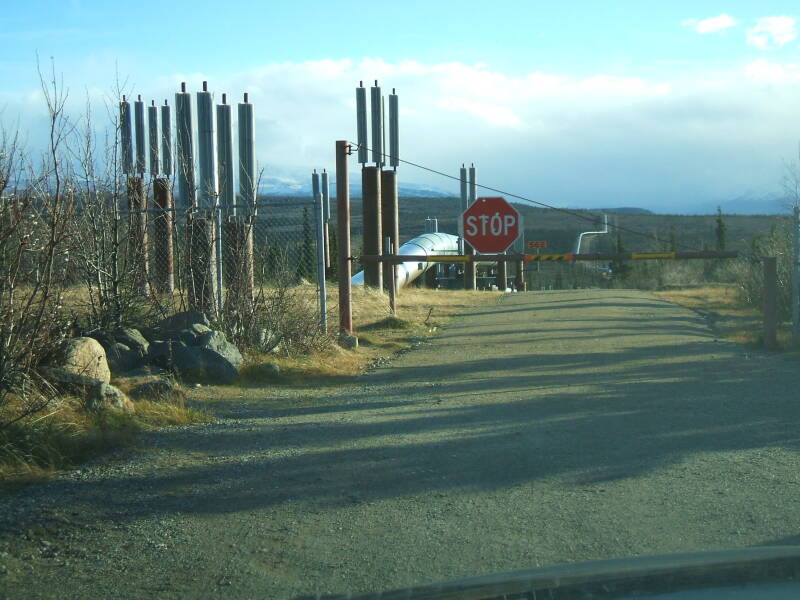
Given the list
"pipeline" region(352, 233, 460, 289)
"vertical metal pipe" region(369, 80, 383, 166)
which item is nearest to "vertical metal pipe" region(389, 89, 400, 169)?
"vertical metal pipe" region(369, 80, 383, 166)

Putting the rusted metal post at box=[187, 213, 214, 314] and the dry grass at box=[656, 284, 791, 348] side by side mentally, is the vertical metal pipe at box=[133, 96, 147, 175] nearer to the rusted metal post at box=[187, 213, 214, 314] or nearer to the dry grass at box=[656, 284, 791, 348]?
the rusted metal post at box=[187, 213, 214, 314]

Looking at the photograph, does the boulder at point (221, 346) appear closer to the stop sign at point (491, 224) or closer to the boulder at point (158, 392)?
the boulder at point (158, 392)

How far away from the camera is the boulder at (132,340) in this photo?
33.7ft

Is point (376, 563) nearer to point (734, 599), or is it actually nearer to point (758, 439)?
point (734, 599)

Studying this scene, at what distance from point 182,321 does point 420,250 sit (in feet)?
67.8

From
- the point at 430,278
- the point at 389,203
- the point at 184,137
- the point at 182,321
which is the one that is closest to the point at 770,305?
the point at 182,321

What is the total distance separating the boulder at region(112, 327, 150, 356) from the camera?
10.3m

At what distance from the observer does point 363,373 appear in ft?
37.1

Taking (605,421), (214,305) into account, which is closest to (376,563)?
(605,421)

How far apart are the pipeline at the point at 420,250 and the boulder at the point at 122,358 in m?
16.6

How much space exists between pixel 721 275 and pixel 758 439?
3001 cm

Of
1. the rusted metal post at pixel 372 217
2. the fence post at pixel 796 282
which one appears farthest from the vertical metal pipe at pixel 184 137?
the fence post at pixel 796 282

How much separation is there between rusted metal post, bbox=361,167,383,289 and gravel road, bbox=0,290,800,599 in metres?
12.0

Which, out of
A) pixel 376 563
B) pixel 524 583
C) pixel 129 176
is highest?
pixel 129 176
